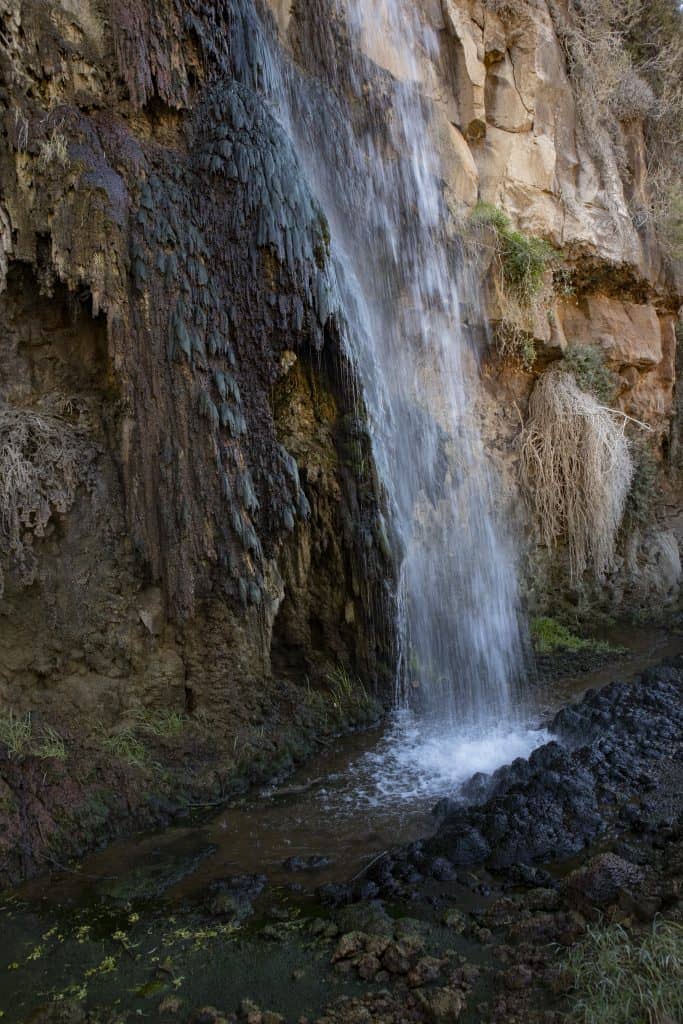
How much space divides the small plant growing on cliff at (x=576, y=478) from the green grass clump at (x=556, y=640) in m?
0.75

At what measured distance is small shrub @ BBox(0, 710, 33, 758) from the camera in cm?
523

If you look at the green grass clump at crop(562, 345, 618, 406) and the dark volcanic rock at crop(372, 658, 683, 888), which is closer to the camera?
the dark volcanic rock at crop(372, 658, 683, 888)

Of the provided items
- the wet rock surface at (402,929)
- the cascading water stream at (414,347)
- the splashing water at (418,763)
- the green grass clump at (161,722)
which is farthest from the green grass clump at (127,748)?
→ the cascading water stream at (414,347)

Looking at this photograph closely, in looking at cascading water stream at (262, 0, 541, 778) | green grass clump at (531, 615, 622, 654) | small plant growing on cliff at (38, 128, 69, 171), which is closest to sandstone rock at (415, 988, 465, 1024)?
cascading water stream at (262, 0, 541, 778)

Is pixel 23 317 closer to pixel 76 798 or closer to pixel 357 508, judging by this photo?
pixel 357 508

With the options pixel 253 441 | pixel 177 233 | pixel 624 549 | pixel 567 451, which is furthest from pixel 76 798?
pixel 624 549

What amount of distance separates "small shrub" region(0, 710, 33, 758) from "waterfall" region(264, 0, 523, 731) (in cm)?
331

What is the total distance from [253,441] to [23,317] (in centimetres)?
200

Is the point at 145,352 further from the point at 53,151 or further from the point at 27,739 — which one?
the point at 27,739

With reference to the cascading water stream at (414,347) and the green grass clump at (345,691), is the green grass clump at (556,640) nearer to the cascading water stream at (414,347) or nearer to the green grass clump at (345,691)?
the cascading water stream at (414,347)

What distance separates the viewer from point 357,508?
6797 mm

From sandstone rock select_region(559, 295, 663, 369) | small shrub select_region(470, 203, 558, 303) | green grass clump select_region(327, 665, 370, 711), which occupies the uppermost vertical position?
small shrub select_region(470, 203, 558, 303)

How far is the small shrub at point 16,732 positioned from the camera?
523cm

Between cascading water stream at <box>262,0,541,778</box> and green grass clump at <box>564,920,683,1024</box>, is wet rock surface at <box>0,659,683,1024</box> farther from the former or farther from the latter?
cascading water stream at <box>262,0,541,778</box>
